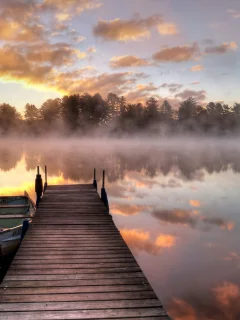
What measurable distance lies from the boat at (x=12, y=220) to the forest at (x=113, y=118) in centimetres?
9633

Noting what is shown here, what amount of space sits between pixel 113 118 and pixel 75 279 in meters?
116

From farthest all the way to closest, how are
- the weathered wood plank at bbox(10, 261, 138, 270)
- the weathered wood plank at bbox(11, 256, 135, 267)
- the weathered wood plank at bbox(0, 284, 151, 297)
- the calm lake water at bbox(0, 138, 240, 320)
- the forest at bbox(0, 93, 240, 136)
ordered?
1. the forest at bbox(0, 93, 240, 136)
2. the calm lake water at bbox(0, 138, 240, 320)
3. the weathered wood plank at bbox(11, 256, 135, 267)
4. the weathered wood plank at bbox(10, 261, 138, 270)
5. the weathered wood plank at bbox(0, 284, 151, 297)

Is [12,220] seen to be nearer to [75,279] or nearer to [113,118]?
[75,279]

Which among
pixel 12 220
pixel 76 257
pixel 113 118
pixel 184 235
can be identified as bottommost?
pixel 184 235

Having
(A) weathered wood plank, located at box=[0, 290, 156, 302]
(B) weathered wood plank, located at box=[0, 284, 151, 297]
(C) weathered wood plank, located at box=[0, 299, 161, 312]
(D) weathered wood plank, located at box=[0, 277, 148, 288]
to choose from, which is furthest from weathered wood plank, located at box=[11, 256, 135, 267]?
(C) weathered wood plank, located at box=[0, 299, 161, 312]

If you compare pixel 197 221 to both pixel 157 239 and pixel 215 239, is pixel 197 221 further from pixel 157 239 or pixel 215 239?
pixel 157 239

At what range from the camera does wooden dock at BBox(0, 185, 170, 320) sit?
509cm

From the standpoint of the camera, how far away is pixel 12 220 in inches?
511

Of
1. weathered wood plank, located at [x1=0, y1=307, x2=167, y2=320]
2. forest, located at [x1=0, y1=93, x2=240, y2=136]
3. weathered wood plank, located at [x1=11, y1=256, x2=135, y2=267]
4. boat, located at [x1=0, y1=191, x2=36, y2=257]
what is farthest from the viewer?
forest, located at [x1=0, y1=93, x2=240, y2=136]

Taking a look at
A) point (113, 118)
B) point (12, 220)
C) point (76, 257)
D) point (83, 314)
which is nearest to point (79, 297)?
point (83, 314)

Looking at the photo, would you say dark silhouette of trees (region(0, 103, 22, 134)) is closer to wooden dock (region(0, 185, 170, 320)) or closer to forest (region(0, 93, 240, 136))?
forest (region(0, 93, 240, 136))

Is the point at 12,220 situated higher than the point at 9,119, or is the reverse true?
the point at 9,119

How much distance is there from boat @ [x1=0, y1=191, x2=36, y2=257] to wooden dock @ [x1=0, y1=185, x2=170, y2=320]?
1.33 metres

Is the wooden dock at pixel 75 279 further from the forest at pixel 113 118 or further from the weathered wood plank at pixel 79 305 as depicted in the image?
the forest at pixel 113 118
